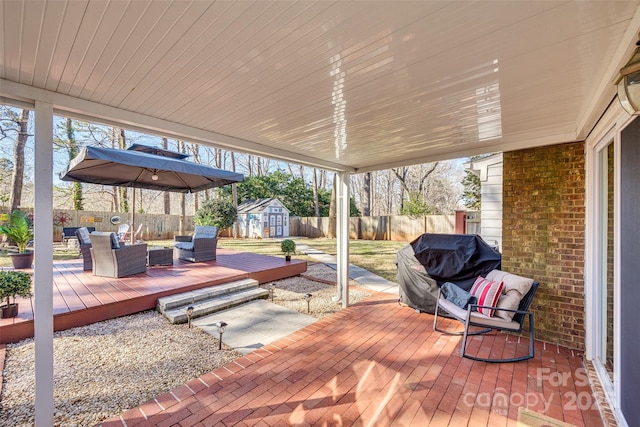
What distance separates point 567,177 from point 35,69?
5116 mm

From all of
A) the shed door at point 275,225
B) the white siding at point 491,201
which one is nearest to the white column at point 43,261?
the white siding at point 491,201

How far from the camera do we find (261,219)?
1697 cm

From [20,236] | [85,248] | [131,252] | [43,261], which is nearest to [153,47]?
[43,261]

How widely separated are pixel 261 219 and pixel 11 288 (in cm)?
1358

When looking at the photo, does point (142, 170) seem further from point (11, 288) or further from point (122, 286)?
point (11, 288)

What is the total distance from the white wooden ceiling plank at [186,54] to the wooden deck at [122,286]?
3.11 metres

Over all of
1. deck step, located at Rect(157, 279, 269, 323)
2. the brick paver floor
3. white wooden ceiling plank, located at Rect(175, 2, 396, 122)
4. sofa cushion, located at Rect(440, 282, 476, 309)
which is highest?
white wooden ceiling plank, located at Rect(175, 2, 396, 122)

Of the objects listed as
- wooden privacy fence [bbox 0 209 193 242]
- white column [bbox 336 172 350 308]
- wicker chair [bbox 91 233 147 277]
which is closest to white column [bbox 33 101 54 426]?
wicker chair [bbox 91 233 147 277]

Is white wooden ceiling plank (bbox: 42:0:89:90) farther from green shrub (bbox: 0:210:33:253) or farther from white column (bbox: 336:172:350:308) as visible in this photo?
green shrub (bbox: 0:210:33:253)

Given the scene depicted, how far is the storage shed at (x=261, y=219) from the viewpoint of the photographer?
17.0 meters

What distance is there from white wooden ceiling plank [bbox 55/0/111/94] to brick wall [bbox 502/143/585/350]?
4413 mm

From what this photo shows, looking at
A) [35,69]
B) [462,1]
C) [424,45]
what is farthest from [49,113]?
[462,1]

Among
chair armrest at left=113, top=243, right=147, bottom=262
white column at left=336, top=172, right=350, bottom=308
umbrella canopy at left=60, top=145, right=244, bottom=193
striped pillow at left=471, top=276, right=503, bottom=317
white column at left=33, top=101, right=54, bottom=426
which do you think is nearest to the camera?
→ white column at left=33, top=101, right=54, bottom=426

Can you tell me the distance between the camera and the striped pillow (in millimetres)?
3225
